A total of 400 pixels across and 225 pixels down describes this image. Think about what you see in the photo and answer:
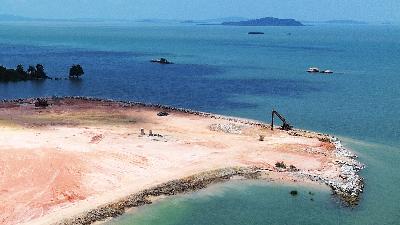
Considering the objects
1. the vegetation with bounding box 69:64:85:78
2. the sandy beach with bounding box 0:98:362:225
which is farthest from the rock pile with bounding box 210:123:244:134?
the vegetation with bounding box 69:64:85:78

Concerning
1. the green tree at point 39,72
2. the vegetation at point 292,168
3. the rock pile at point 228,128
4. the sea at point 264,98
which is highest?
the green tree at point 39,72

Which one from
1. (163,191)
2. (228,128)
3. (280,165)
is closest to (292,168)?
(280,165)

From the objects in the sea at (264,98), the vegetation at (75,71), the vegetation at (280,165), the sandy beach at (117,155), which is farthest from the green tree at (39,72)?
the vegetation at (280,165)

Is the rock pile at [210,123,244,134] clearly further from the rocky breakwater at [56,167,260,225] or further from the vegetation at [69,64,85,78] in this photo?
the vegetation at [69,64,85,78]

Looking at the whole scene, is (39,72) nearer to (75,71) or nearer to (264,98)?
(75,71)

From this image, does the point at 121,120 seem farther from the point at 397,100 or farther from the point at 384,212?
the point at 397,100

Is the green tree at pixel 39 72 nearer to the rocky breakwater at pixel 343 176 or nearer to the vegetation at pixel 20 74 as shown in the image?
the vegetation at pixel 20 74
